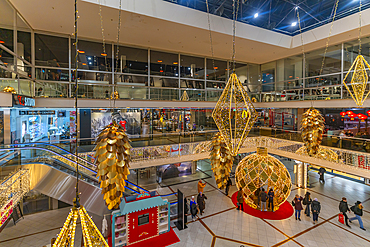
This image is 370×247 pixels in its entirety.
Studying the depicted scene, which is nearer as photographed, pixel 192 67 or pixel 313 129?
pixel 313 129

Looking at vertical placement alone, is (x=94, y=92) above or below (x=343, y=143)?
above

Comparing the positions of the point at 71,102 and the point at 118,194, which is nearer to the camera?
the point at 118,194

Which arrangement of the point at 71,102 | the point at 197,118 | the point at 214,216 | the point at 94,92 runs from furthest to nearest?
1. the point at 197,118
2. the point at 94,92
3. the point at 71,102
4. the point at 214,216

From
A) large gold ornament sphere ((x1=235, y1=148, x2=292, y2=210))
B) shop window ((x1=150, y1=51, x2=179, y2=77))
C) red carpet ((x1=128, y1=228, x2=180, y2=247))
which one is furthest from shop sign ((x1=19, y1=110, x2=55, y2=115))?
large gold ornament sphere ((x1=235, y1=148, x2=292, y2=210))

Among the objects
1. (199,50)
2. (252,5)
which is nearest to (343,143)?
(252,5)

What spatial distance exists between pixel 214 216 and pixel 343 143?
709cm

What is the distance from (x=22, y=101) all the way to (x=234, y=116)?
800cm

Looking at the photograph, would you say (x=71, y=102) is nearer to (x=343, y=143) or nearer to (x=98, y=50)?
(x=98, y=50)

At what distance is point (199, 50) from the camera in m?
12.7

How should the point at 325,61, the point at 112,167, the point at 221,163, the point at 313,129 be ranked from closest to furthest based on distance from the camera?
1. the point at 112,167
2. the point at 221,163
3. the point at 313,129
4. the point at 325,61

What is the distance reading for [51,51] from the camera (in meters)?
10.4

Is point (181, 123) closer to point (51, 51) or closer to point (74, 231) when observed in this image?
point (51, 51)

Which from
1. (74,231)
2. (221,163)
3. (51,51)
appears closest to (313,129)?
(221,163)

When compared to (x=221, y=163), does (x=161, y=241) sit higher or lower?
lower
